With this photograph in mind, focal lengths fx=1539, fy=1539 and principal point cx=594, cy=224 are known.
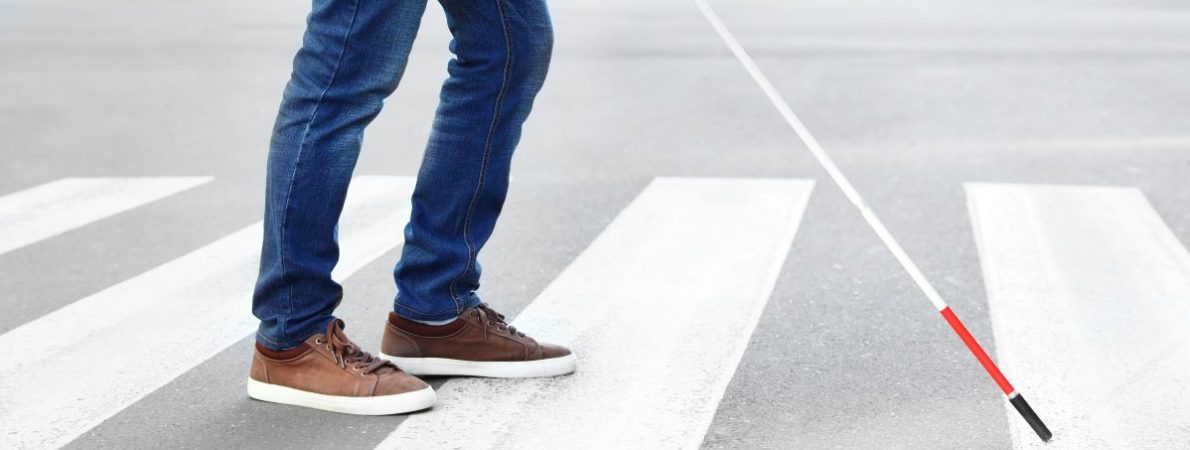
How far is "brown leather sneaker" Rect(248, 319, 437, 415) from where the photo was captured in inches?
125

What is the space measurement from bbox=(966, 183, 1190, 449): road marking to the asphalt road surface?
1cm

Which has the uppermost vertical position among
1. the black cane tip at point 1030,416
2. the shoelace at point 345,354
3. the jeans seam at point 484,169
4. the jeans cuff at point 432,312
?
the jeans seam at point 484,169

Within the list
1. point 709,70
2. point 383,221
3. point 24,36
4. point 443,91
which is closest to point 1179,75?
point 709,70

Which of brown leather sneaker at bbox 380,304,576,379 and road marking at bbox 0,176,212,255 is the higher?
brown leather sneaker at bbox 380,304,576,379

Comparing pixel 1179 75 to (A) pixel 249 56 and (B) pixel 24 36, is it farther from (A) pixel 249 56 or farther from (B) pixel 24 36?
(B) pixel 24 36

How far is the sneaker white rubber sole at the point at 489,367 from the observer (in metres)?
3.45

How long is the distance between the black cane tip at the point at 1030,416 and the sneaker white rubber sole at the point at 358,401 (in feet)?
3.86

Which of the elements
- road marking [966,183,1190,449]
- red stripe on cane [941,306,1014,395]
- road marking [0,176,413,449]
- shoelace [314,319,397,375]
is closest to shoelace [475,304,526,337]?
shoelace [314,319,397,375]

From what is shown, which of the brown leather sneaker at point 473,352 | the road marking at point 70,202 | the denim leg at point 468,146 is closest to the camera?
the denim leg at point 468,146

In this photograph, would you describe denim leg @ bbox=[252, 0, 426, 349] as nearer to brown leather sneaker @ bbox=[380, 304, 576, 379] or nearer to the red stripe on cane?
brown leather sneaker @ bbox=[380, 304, 576, 379]

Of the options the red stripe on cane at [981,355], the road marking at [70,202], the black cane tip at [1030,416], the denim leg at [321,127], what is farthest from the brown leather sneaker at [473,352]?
the road marking at [70,202]

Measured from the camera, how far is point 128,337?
3855 mm

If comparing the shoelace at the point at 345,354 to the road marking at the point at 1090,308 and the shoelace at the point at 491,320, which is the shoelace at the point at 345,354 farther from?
the road marking at the point at 1090,308

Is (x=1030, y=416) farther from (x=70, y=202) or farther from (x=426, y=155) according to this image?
(x=70, y=202)
